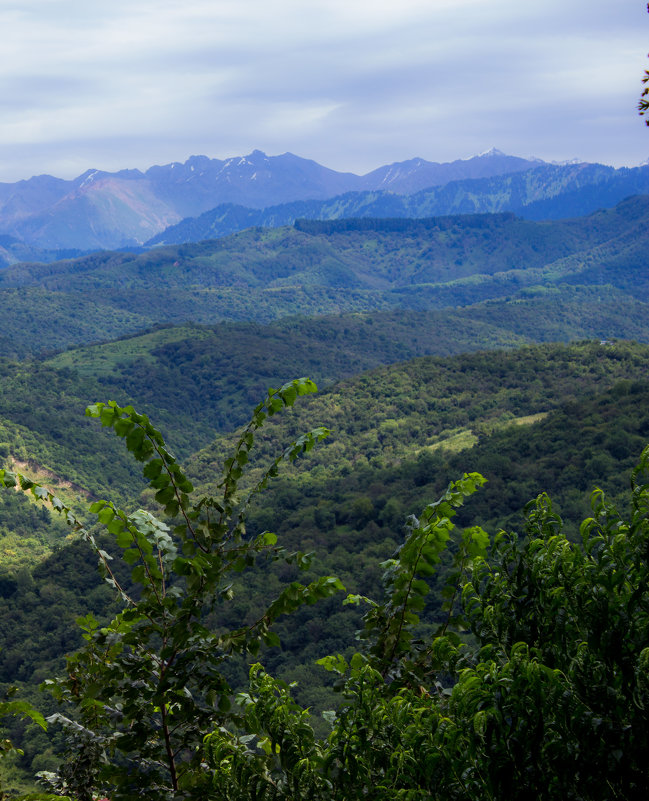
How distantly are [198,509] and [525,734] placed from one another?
8.56 feet

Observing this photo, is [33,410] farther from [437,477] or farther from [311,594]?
[311,594]

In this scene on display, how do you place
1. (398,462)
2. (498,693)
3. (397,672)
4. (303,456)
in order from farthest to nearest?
(303,456) → (398,462) → (397,672) → (498,693)

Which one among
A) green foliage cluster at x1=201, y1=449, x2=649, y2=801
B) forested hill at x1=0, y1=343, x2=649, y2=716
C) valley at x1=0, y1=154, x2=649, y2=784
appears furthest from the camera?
forested hill at x1=0, y1=343, x2=649, y2=716

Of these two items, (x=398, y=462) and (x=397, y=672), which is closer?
(x=397, y=672)

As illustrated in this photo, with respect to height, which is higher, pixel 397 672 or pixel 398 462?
pixel 397 672

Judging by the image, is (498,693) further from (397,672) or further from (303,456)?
(303,456)

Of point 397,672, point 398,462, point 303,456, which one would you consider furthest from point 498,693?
point 303,456

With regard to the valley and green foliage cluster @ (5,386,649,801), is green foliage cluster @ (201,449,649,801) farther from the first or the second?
the valley

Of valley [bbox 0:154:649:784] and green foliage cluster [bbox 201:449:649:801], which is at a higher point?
green foliage cluster [bbox 201:449:649:801]

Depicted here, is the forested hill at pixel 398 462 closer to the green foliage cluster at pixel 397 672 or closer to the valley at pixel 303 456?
the valley at pixel 303 456

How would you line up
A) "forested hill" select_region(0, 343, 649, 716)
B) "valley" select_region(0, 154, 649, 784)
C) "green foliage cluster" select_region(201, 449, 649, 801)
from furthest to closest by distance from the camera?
"forested hill" select_region(0, 343, 649, 716) → "valley" select_region(0, 154, 649, 784) → "green foliage cluster" select_region(201, 449, 649, 801)

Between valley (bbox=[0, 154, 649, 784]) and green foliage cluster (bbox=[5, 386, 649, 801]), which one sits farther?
valley (bbox=[0, 154, 649, 784])

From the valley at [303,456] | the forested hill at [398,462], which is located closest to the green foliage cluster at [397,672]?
the valley at [303,456]

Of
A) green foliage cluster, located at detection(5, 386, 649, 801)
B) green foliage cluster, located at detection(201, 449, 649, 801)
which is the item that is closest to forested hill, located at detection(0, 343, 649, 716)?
green foliage cluster, located at detection(5, 386, 649, 801)
